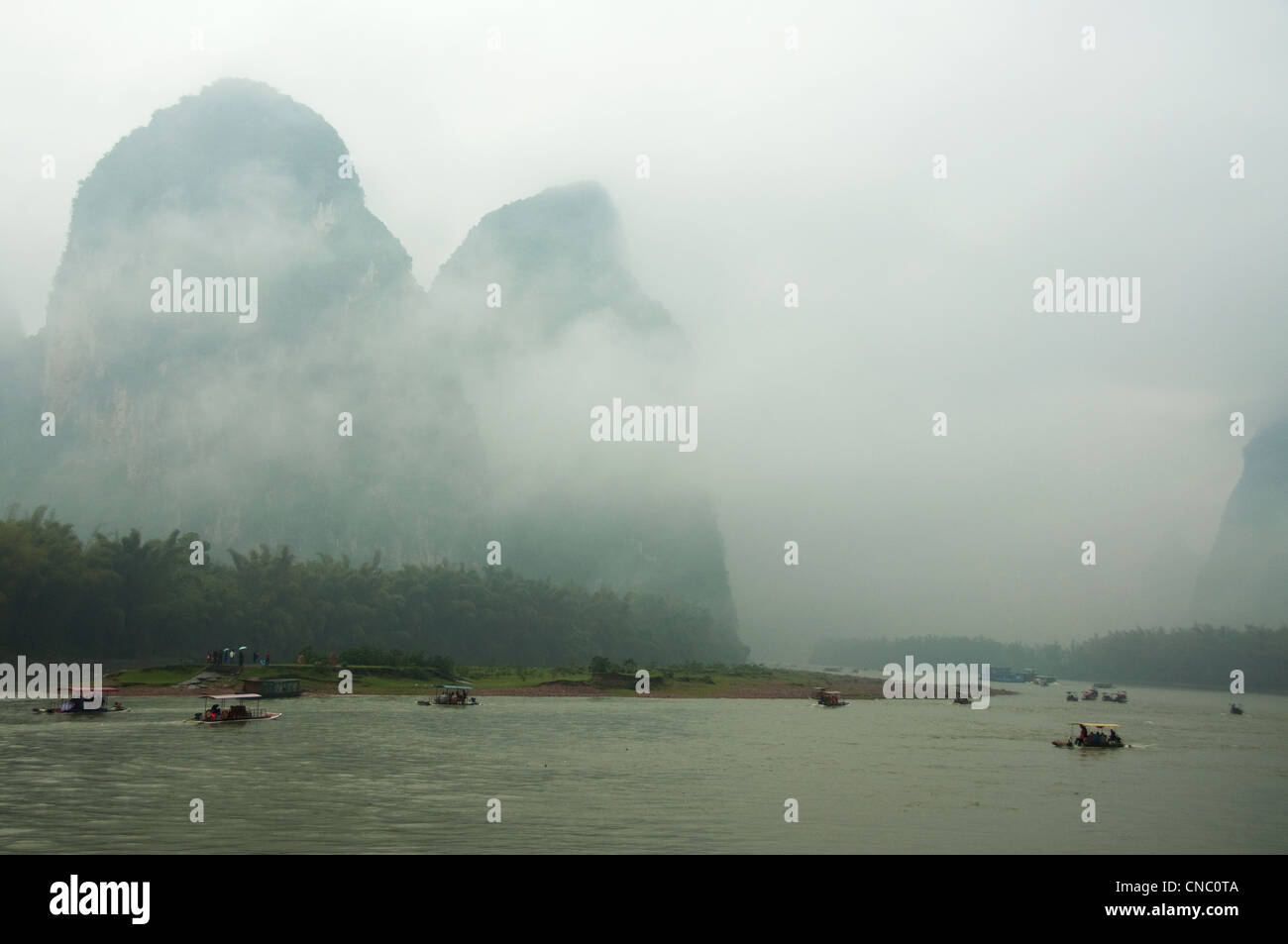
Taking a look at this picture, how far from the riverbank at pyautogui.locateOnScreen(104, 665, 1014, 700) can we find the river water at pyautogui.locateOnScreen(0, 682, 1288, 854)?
14.1m

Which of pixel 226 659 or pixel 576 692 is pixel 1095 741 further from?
pixel 226 659

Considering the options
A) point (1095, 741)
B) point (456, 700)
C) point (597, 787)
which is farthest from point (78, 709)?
point (1095, 741)

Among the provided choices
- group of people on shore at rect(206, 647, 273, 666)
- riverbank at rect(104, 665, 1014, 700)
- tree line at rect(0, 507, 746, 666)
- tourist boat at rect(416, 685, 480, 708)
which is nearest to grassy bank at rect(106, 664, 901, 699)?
riverbank at rect(104, 665, 1014, 700)

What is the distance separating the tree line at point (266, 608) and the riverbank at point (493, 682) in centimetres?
863

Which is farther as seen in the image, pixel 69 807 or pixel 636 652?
pixel 636 652

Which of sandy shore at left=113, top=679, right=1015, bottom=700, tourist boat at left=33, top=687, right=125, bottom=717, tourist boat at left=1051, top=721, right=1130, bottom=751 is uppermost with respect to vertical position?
tourist boat at left=33, top=687, right=125, bottom=717

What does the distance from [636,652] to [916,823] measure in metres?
138

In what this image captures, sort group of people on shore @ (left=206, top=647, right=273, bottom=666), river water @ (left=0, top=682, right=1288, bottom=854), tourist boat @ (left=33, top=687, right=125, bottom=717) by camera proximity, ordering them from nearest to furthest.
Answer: river water @ (left=0, top=682, right=1288, bottom=854) < tourist boat @ (left=33, top=687, right=125, bottom=717) < group of people on shore @ (left=206, top=647, right=273, bottom=666)

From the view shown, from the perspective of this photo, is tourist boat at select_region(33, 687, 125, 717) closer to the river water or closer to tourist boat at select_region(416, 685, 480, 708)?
the river water

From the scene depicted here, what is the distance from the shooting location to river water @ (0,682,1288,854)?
25344mm

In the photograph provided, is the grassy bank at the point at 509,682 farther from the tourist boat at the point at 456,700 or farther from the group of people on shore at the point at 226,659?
the tourist boat at the point at 456,700

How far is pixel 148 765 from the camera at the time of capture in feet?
119
